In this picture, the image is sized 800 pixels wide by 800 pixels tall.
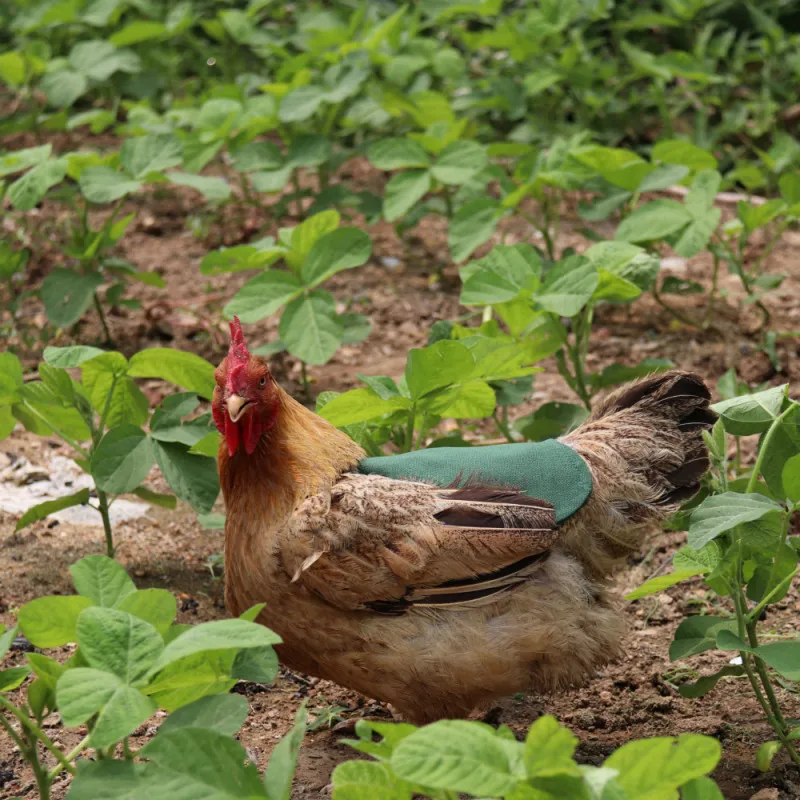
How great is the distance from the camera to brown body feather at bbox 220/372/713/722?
2.97m

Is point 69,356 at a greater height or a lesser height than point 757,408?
greater

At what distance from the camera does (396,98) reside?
5926 millimetres

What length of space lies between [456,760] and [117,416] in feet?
6.87

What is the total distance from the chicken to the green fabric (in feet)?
0.15

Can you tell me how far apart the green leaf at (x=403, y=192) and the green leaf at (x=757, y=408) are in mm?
2445

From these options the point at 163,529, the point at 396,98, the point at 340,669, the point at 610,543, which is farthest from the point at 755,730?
the point at 396,98

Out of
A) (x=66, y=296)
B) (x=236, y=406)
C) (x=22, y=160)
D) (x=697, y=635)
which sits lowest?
(x=697, y=635)

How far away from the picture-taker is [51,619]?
2.36 metres

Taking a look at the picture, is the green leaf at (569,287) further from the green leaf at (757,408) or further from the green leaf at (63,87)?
the green leaf at (63,87)

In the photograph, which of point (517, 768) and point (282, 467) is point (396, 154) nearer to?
point (282, 467)

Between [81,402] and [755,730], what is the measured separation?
2.27 metres

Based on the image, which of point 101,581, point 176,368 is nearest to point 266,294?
point 176,368

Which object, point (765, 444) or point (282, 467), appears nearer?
point (765, 444)

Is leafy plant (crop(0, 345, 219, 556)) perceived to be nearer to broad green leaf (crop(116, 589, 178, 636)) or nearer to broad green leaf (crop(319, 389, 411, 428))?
broad green leaf (crop(319, 389, 411, 428))
